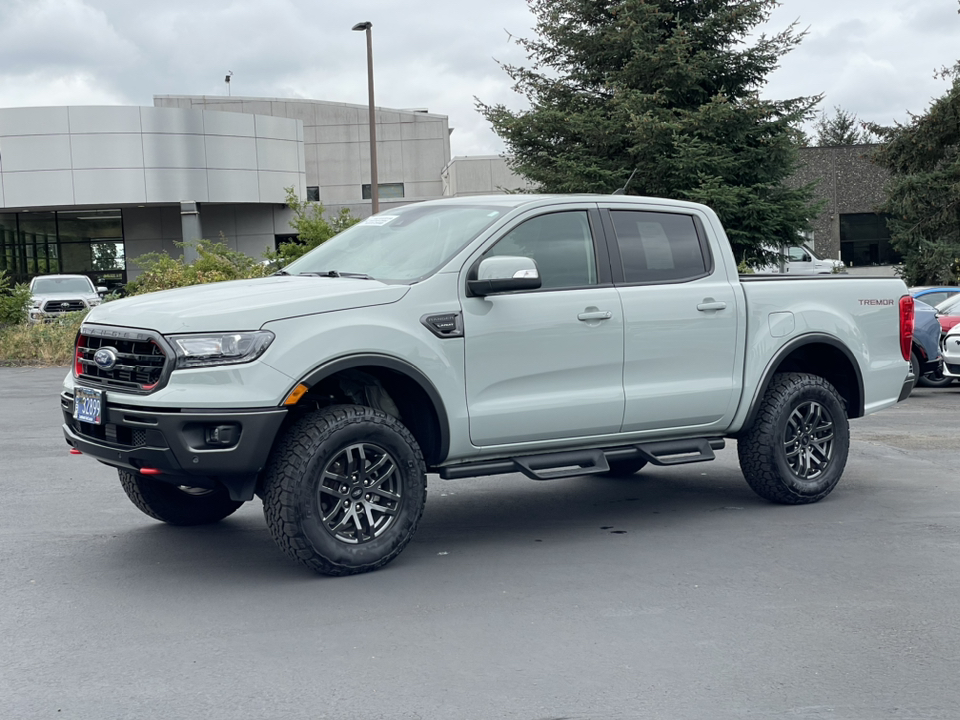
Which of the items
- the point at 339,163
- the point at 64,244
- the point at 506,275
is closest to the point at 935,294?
the point at 506,275

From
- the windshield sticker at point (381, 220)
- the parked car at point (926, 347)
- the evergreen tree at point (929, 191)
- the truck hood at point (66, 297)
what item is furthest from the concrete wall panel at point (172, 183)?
the windshield sticker at point (381, 220)

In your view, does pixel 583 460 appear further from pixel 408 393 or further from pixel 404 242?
pixel 404 242

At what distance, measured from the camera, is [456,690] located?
4207mm

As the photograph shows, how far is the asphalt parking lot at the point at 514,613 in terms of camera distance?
4137 mm

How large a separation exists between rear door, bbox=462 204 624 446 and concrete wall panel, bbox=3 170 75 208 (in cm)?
4298

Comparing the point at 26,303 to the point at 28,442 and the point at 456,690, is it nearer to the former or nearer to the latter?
the point at 28,442

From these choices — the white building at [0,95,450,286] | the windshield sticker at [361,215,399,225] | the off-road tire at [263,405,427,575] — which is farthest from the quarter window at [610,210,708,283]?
the white building at [0,95,450,286]

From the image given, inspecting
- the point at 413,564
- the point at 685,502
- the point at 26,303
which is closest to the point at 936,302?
the point at 685,502

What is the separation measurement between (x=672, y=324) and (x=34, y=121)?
43.4 m

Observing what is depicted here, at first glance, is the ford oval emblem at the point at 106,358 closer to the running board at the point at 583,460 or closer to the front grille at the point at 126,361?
the front grille at the point at 126,361

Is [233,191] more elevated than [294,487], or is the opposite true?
[233,191]

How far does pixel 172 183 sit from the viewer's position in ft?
155

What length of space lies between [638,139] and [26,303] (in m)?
12.6

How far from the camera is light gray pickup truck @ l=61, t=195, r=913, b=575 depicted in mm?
5500
